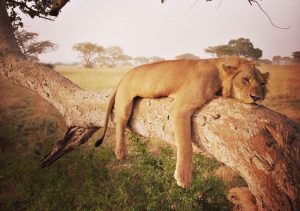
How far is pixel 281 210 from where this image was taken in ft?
6.19

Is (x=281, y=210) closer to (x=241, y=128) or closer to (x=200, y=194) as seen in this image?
(x=241, y=128)

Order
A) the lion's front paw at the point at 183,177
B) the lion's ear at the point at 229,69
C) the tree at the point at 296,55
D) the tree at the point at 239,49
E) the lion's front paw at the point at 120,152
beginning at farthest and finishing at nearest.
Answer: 1. the tree at the point at 239,49
2. the tree at the point at 296,55
3. the lion's front paw at the point at 120,152
4. the lion's ear at the point at 229,69
5. the lion's front paw at the point at 183,177

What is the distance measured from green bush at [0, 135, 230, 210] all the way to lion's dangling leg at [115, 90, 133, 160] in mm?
821

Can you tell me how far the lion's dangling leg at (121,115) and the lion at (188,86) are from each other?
0.04 feet

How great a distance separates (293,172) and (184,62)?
123cm

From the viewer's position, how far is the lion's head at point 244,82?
217cm

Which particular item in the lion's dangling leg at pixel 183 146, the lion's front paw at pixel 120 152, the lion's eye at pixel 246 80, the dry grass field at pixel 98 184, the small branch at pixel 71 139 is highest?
the lion's eye at pixel 246 80

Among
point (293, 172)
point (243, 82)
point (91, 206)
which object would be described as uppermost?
point (243, 82)

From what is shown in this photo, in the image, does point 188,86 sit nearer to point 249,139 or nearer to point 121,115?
point 249,139

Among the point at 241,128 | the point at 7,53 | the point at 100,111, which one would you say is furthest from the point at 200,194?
the point at 7,53

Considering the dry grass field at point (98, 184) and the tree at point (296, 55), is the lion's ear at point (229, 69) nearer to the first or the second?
the dry grass field at point (98, 184)

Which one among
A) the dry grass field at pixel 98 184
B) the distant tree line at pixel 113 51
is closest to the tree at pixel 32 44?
the distant tree line at pixel 113 51

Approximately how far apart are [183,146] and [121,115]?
2.73 feet

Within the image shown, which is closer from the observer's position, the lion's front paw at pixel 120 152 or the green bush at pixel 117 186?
the lion's front paw at pixel 120 152
